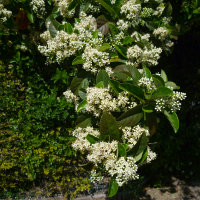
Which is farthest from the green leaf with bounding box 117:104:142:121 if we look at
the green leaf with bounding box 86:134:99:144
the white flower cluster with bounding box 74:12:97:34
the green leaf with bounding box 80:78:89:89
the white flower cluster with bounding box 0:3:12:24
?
the white flower cluster with bounding box 0:3:12:24

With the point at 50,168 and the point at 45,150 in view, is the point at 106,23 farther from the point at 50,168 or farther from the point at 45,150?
the point at 50,168

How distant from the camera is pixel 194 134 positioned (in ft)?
15.0

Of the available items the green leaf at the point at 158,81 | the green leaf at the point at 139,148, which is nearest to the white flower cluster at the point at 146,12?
the green leaf at the point at 158,81

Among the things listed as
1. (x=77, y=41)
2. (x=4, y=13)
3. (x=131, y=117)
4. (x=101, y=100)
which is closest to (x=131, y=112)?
(x=131, y=117)

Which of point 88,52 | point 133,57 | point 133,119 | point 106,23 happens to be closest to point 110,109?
point 133,119

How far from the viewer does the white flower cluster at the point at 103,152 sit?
152 centimetres

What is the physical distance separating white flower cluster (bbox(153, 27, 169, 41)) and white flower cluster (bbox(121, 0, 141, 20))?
45 cm

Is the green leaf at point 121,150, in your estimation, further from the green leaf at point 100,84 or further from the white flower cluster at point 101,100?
the green leaf at point 100,84

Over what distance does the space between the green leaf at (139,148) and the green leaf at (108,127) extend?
151mm

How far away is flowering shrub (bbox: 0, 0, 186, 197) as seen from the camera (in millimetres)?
1568

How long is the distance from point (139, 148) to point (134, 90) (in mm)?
420

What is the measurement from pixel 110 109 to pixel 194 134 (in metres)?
3.54

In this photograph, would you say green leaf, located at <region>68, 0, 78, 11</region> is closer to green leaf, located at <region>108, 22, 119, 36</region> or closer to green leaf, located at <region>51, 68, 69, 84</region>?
green leaf, located at <region>108, 22, 119, 36</region>

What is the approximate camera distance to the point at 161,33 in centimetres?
257
